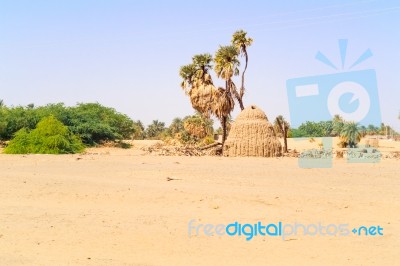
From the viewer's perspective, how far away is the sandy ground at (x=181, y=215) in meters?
6.21

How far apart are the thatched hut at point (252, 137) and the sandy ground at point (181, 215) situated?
31.8 ft

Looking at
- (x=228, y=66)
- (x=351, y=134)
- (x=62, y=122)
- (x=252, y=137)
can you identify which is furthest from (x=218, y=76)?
(x=351, y=134)

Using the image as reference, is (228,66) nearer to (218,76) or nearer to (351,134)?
(218,76)

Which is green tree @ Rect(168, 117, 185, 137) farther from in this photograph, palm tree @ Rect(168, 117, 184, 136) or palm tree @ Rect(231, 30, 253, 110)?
palm tree @ Rect(231, 30, 253, 110)

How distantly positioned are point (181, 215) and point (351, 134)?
3894 centimetres

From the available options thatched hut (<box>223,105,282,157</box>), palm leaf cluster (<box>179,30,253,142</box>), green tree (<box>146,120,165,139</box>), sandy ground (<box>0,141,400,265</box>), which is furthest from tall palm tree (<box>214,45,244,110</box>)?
green tree (<box>146,120,165,139</box>)

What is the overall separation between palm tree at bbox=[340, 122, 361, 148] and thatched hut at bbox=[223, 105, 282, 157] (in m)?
22.0

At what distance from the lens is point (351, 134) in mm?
44125

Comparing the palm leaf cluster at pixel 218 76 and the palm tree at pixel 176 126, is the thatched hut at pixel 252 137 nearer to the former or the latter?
the palm leaf cluster at pixel 218 76

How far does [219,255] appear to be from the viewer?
6277mm

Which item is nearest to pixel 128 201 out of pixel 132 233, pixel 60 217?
pixel 60 217

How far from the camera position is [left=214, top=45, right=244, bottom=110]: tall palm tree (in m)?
30.2

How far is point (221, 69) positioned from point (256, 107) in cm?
671

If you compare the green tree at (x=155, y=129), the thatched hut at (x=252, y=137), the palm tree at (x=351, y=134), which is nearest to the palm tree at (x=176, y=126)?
the green tree at (x=155, y=129)
